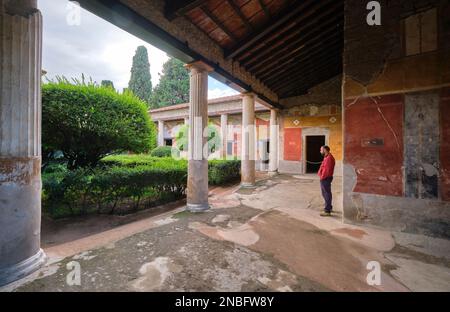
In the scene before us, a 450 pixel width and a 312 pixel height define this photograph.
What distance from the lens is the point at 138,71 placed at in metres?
30.3

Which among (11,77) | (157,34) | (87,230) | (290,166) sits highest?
(157,34)

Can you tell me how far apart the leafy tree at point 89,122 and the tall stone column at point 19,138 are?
3.16 metres

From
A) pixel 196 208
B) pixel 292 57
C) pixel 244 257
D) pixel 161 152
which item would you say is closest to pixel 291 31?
pixel 292 57

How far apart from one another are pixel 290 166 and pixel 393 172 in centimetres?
943

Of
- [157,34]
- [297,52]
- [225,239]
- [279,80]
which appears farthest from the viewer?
[279,80]

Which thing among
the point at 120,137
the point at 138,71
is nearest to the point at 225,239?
the point at 120,137

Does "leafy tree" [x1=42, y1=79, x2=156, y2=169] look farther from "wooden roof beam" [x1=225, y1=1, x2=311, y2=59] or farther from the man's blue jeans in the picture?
the man's blue jeans

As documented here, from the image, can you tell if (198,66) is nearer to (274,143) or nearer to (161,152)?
(274,143)

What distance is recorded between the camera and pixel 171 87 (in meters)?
29.0

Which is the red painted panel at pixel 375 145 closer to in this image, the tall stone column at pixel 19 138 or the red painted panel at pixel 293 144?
the tall stone column at pixel 19 138

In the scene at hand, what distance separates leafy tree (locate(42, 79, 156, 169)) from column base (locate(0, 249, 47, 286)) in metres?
3.86

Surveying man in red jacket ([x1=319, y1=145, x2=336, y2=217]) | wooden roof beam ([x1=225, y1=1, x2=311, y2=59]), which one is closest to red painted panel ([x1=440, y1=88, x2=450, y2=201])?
man in red jacket ([x1=319, y1=145, x2=336, y2=217])

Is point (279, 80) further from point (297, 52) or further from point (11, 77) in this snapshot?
point (11, 77)

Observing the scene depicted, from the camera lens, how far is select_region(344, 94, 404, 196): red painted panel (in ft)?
13.5
